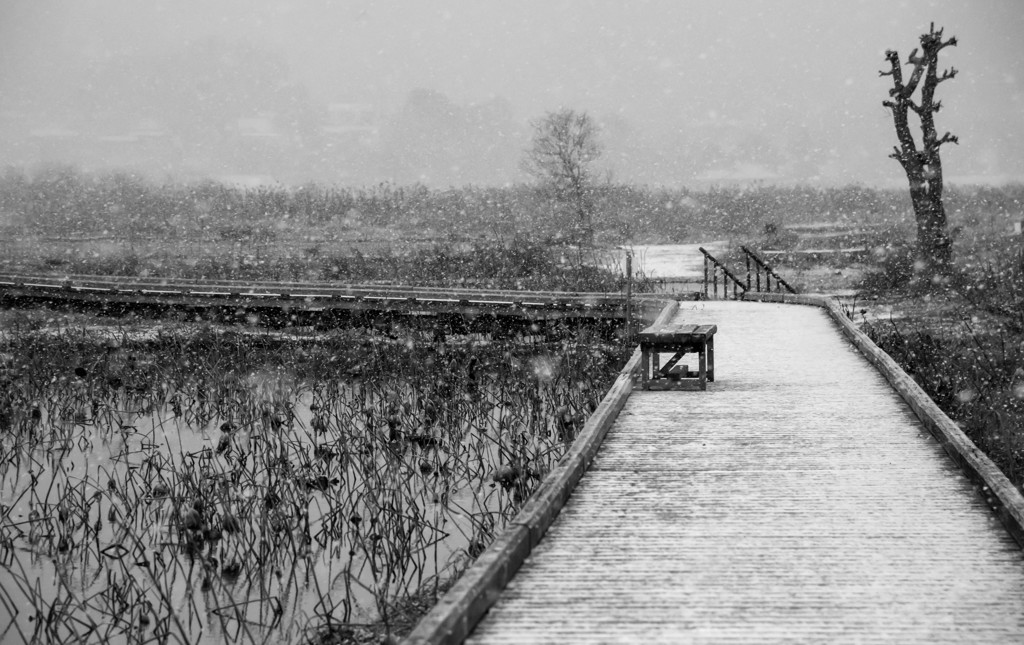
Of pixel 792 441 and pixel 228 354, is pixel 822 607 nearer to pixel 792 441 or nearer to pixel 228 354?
pixel 792 441

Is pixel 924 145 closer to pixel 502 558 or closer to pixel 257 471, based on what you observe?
pixel 257 471

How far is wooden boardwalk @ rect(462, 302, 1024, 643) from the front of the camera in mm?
4812

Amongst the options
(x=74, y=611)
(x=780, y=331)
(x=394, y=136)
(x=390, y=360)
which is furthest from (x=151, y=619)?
(x=394, y=136)

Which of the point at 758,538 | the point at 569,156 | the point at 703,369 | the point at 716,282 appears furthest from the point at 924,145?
the point at 758,538

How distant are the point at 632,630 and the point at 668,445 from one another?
148 inches

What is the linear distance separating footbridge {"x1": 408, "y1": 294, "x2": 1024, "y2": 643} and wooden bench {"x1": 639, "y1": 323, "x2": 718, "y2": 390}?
1161mm

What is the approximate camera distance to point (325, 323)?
69.1ft

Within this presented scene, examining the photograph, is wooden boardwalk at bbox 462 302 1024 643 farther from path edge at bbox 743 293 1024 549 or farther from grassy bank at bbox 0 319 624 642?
grassy bank at bbox 0 319 624 642

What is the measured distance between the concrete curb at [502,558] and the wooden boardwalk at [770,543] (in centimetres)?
8

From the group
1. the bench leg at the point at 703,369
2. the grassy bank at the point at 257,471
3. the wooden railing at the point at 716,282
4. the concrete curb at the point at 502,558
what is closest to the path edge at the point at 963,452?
the bench leg at the point at 703,369

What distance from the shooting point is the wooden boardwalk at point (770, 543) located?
15.8ft

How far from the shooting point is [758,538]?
19.7ft

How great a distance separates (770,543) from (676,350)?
5.47m

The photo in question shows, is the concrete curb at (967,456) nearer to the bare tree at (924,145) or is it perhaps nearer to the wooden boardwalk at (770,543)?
the wooden boardwalk at (770,543)
